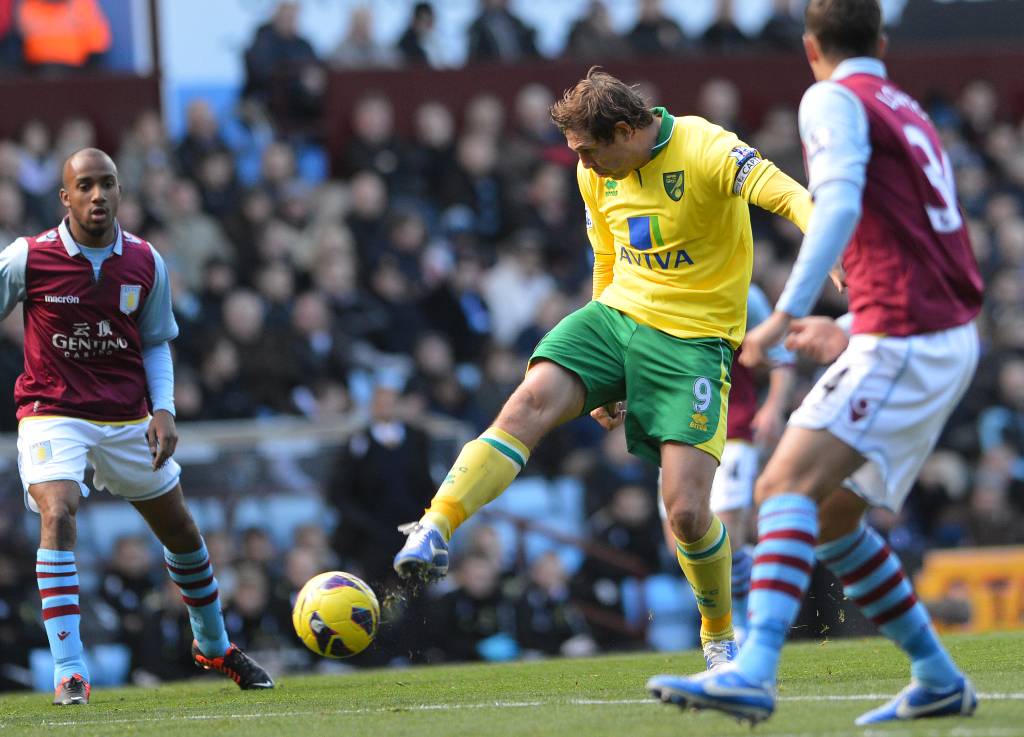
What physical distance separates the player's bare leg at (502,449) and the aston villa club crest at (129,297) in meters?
2.21

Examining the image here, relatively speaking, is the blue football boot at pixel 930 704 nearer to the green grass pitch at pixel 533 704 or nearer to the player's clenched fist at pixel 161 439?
the green grass pitch at pixel 533 704

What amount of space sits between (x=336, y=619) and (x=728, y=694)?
2645 millimetres

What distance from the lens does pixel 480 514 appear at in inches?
556

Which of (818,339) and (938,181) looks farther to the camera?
(938,181)

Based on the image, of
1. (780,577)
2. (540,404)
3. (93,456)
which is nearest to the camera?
(780,577)

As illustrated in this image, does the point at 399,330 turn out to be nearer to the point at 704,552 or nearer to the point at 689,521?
the point at 704,552

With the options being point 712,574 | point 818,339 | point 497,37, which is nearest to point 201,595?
point 712,574

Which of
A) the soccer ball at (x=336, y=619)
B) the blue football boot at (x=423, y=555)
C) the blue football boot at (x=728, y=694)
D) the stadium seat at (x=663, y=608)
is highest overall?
the blue football boot at (x=423, y=555)

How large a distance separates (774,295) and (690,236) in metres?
8.77

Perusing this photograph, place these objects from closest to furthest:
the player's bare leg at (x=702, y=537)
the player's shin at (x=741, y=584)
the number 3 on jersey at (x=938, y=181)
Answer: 1. the number 3 on jersey at (x=938, y=181)
2. the player's bare leg at (x=702, y=537)
3. the player's shin at (x=741, y=584)

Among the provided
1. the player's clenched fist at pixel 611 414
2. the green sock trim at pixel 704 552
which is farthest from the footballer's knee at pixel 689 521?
the player's clenched fist at pixel 611 414

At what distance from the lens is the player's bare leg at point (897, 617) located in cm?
568

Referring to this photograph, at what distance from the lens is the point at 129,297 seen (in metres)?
8.29

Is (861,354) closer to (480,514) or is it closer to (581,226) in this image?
(480,514)
